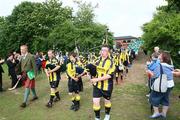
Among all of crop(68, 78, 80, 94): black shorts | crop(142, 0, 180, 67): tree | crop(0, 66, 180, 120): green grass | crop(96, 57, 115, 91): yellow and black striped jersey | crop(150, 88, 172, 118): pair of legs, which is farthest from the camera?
crop(142, 0, 180, 67): tree

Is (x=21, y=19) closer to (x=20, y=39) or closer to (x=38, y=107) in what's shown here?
(x=20, y=39)

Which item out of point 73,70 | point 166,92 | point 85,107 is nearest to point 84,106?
point 85,107

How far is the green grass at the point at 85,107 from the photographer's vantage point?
11070 millimetres

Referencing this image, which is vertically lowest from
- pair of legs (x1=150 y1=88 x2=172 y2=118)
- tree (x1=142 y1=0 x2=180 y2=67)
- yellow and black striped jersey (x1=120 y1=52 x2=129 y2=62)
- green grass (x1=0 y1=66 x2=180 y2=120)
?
green grass (x1=0 y1=66 x2=180 y2=120)

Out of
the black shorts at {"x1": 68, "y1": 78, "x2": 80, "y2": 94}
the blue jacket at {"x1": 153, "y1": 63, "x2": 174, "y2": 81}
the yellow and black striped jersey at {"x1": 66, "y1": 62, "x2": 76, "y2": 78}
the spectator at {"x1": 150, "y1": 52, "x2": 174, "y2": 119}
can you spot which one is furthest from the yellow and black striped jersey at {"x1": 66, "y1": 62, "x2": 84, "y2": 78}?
the blue jacket at {"x1": 153, "y1": 63, "x2": 174, "y2": 81}

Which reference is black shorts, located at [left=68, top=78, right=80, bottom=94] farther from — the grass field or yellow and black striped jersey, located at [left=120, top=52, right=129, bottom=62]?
yellow and black striped jersey, located at [left=120, top=52, right=129, bottom=62]

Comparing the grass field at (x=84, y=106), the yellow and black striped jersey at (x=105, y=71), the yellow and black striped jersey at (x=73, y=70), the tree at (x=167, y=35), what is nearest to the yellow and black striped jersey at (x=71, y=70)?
the yellow and black striped jersey at (x=73, y=70)

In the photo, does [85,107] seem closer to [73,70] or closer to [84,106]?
[84,106]

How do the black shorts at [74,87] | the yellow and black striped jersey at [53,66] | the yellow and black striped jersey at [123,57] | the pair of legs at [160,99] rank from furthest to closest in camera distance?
the yellow and black striped jersey at [123,57]
the yellow and black striped jersey at [53,66]
the black shorts at [74,87]
the pair of legs at [160,99]

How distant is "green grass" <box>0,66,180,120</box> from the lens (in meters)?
11.1

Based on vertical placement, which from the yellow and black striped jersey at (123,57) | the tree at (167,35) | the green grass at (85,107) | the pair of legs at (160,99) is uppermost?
the tree at (167,35)

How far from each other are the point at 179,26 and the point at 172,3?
4.49 metres

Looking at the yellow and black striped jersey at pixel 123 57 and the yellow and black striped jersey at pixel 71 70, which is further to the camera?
the yellow and black striped jersey at pixel 123 57

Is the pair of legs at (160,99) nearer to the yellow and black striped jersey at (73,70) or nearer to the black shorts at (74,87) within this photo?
the black shorts at (74,87)
